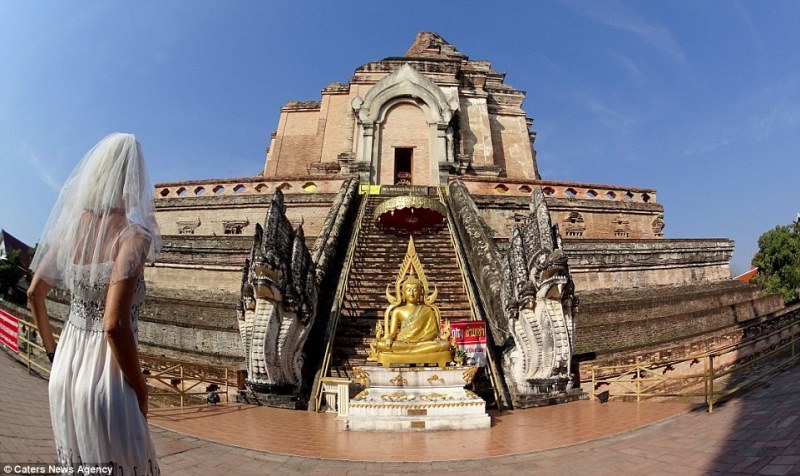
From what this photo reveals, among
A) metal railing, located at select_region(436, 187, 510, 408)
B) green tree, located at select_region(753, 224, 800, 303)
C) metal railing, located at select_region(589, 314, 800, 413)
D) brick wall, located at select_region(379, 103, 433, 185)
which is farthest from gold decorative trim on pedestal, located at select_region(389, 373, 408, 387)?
green tree, located at select_region(753, 224, 800, 303)

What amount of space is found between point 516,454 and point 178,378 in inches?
256

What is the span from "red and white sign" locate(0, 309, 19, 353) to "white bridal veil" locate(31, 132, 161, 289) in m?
8.15

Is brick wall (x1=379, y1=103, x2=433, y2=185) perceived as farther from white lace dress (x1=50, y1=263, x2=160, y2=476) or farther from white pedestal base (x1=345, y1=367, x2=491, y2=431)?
white lace dress (x1=50, y1=263, x2=160, y2=476)

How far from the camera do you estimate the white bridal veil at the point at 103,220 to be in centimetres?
251

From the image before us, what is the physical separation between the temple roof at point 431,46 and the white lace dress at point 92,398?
3363 cm

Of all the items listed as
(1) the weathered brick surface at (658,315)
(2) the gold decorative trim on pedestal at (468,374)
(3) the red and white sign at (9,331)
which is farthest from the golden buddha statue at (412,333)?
(3) the red and white sign at (9,331)

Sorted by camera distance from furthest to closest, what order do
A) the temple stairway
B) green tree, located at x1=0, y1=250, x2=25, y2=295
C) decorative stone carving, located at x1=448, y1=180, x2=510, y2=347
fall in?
green tree, located at x1=0, y1=250, x2=25, y2=295, decorative stone carving, located at x1=448, y1=180, x2=510, y2=347, the temple stairway

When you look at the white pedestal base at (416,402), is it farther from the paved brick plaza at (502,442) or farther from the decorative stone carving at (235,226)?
the decorative stone carving at (235,226)

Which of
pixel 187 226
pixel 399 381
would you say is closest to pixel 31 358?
pixel 399 381

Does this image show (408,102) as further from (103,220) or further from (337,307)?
(103,220)

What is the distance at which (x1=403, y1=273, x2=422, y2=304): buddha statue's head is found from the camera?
8.09 meters

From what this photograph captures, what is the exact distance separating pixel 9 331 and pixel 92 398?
376 inches

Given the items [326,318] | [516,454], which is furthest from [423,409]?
[326,318]

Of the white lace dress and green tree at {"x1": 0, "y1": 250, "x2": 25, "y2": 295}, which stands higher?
green tree at {"x1": 0, "y1": 250, "x2": 25, "y2": 295}
